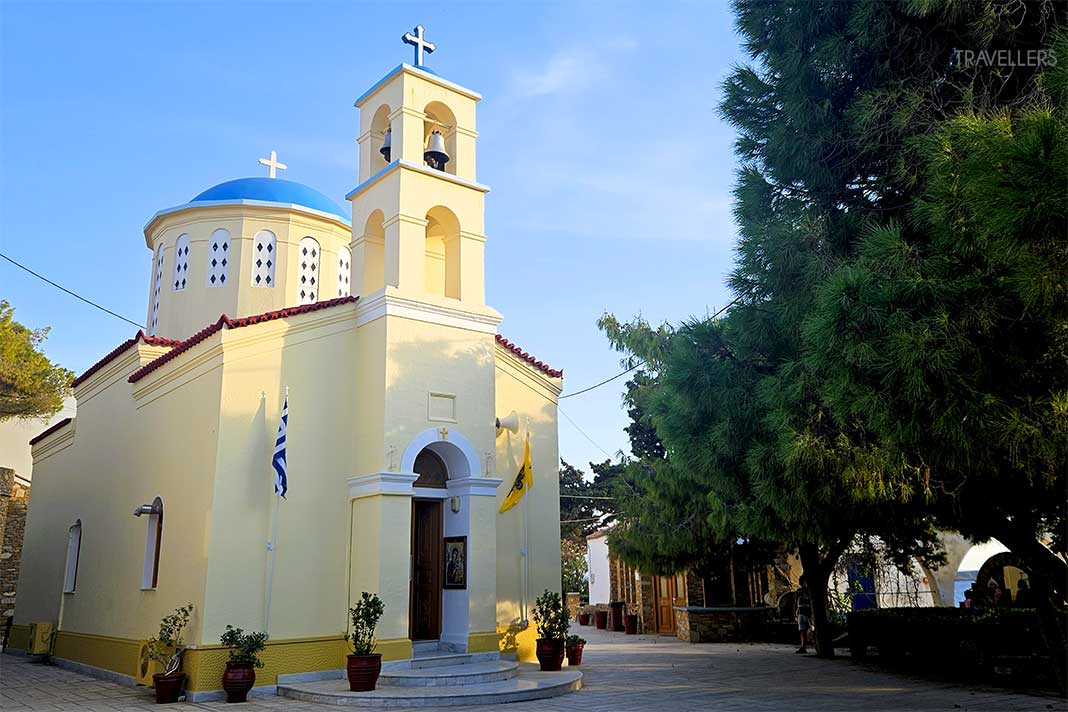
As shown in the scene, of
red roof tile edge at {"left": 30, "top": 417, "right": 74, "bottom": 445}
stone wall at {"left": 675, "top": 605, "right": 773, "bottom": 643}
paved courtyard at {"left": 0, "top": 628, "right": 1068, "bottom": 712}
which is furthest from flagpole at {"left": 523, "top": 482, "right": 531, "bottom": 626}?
red roof tile edge at {"left": 30, "top": 417, "right": 74, "bottom": 445}

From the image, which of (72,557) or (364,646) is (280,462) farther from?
(72,557)

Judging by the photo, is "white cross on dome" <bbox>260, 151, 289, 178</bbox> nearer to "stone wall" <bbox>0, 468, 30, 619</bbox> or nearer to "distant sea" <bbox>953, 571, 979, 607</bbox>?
"stone wall" <bbox>0, 468, 30, 619</bbox>

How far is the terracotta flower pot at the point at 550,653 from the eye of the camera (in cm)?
1364

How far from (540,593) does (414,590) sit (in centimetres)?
251

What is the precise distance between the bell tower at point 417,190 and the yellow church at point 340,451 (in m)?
0.04

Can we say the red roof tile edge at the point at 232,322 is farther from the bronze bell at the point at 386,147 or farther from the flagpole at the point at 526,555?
the flagpole at the point at 526,555

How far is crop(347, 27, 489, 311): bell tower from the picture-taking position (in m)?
14.2

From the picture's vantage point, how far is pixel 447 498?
1438 cm

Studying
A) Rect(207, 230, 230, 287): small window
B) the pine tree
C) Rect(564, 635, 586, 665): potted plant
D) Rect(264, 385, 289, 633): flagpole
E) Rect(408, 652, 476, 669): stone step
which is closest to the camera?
the pine tree

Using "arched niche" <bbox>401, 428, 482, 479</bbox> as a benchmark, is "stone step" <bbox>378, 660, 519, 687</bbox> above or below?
below

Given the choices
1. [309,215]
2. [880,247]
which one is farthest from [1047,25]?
[309,215]

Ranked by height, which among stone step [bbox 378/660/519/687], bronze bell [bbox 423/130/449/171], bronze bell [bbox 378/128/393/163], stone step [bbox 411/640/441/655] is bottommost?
stone step [bbox 378/660/519/687]

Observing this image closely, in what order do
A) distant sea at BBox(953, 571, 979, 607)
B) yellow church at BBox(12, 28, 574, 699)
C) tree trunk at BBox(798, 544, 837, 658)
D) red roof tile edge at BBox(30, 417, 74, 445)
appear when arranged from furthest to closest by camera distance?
1. distant sea at BBox(953, 571, 979, 607)
2. red roof tile edge at BBox(30, 417, 74, 445)
3. tree trunk at BBox(798, 544, 837, 658)
4. yellow church at BBox(12, 28, 574, 699)

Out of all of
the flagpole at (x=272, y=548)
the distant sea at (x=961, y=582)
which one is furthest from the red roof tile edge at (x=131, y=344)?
the distant sea at (x=961, y=582)
